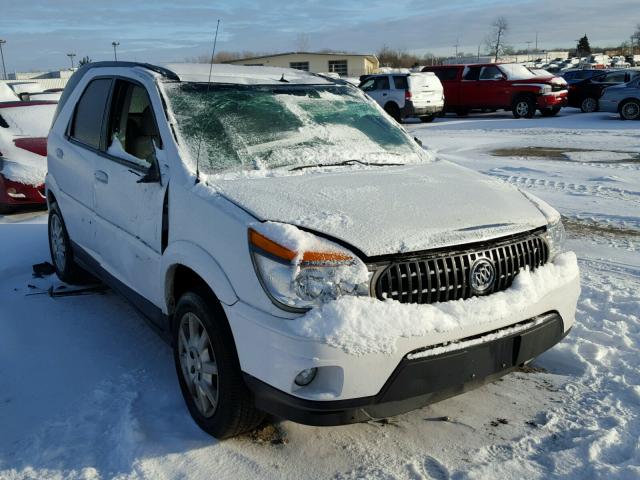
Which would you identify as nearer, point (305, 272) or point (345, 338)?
point (345, 338)

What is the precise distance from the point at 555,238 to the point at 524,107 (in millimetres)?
18502

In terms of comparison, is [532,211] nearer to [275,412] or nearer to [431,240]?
[431,240]

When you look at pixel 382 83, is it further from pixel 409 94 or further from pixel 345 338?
pixel 345 338

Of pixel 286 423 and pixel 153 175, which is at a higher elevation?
pixel 153 175

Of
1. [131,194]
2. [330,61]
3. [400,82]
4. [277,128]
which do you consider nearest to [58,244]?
[131,194]

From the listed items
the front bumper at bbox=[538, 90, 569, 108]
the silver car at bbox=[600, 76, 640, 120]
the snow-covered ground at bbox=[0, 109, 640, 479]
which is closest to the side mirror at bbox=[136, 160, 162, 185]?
the snow-covered ground at bbox=[0, 109, 640, 479]

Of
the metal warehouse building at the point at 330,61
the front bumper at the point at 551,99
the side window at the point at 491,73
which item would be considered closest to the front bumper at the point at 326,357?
the front bumper at the point at 551,99

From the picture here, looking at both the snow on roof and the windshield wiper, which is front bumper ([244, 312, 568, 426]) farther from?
the snow on roof

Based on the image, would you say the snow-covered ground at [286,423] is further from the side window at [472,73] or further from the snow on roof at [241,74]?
the side window at [472,73]

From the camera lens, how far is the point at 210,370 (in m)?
3.02

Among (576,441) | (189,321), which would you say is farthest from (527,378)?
(189,321)

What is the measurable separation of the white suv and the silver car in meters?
16.6

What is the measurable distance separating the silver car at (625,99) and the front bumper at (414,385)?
58.5ft

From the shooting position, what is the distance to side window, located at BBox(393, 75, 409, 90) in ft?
66.7
